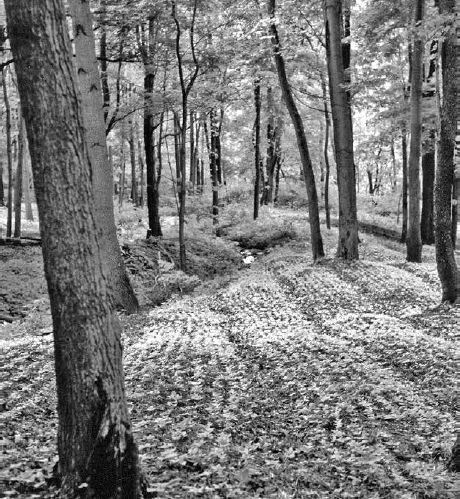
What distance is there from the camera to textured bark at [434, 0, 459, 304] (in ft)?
26.1

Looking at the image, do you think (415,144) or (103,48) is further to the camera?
(415,144)

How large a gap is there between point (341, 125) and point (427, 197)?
807 cm

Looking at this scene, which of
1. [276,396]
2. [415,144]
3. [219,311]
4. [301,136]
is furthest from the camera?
[301,136]

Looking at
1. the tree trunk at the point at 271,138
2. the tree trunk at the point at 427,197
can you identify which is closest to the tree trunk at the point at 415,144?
the tree trunk at the point at 427,197

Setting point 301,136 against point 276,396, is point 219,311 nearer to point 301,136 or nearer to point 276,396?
point 276,396

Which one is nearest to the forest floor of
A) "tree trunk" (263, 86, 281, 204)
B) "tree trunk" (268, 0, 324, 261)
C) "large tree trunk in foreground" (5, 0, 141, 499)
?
"large tree trunk in foreground" (5, 0, 141, 499)

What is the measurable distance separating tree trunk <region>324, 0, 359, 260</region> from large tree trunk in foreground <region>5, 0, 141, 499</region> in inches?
485

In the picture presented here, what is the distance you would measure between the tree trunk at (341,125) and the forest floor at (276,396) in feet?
11.4

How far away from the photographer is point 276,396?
5.57m

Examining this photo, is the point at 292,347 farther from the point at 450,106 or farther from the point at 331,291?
the point at 450,106

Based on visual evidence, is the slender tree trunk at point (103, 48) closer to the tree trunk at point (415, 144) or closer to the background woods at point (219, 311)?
the background woods at point (219, 311)

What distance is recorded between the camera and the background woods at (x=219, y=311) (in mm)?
2826

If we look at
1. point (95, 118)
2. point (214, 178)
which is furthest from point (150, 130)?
point (214, 178)

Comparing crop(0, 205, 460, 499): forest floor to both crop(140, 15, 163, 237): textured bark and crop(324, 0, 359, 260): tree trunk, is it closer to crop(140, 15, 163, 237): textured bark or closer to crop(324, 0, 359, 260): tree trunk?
crop(324, 0, 359, 260): tree trunk
